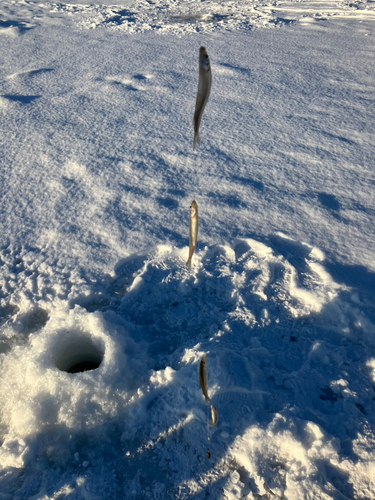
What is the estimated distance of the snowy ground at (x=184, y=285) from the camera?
1.58 metres

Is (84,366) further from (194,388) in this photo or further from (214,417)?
(214,417)

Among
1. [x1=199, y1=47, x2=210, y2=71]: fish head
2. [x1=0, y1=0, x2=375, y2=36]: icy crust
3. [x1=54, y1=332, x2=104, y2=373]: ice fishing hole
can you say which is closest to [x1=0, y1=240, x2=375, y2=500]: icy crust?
[x1=54, y1=332, x2=104, y2=373]: ice fishing hole

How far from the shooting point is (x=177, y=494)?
150cm

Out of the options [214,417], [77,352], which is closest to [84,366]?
[77,352]

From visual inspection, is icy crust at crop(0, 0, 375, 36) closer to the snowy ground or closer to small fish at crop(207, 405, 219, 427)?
the snowy ground

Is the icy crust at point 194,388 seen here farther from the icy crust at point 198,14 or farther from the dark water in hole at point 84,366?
the icy crust at point 198,14

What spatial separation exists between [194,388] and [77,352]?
2.34ft

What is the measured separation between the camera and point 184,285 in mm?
2270

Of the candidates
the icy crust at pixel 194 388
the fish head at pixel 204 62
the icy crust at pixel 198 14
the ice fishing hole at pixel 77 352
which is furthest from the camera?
the icy crust at pixel 198 14

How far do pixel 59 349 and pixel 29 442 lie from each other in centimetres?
46

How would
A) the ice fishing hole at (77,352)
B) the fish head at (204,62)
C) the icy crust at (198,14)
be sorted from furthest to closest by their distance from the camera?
the icy crust at (198,14)
the ice fishing hole at (77,352)
the fish head at (204,62)

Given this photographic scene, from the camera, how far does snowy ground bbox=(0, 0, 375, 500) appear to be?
1576 millimetres

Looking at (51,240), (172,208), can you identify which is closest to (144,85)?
(172,208)

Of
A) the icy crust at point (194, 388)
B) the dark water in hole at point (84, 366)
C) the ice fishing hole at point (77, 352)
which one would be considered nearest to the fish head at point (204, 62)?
the icy crust at point (194, 388)
